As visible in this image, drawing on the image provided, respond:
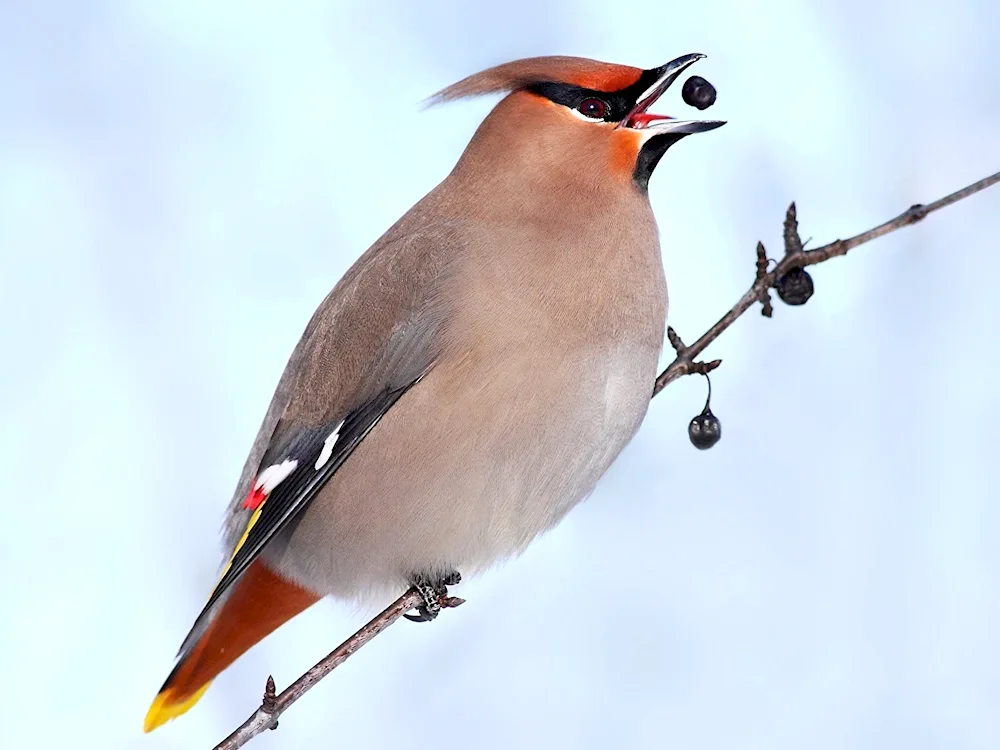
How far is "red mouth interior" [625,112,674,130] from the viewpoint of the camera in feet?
10.1

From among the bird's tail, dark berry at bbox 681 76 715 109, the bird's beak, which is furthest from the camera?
the bird's tail

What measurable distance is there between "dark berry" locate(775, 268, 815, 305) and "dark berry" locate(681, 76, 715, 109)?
41cm

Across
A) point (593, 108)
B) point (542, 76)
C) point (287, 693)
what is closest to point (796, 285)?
point (593, 108)

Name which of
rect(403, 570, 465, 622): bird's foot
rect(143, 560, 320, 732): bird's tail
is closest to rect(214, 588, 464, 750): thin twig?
rect(403, 570, 465, 622): bird's foot

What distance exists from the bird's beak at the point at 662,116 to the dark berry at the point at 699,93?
0.22 feet

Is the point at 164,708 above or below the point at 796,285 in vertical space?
below

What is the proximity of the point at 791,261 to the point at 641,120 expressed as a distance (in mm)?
628

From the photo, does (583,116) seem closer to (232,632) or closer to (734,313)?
(734,313)

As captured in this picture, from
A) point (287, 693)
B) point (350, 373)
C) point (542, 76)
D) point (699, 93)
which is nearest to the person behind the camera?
point (287, 693)

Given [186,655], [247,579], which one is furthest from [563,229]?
[186,655]

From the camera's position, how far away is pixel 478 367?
286cm

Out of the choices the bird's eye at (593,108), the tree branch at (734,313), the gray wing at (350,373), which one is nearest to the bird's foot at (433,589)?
the tree branch at (734,313)

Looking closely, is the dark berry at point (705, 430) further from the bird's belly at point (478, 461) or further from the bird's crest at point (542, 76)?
the bird's crest at point (542, 76)

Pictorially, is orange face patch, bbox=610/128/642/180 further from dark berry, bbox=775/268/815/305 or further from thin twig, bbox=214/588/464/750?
thin twig, bbox=214/588/464/750
